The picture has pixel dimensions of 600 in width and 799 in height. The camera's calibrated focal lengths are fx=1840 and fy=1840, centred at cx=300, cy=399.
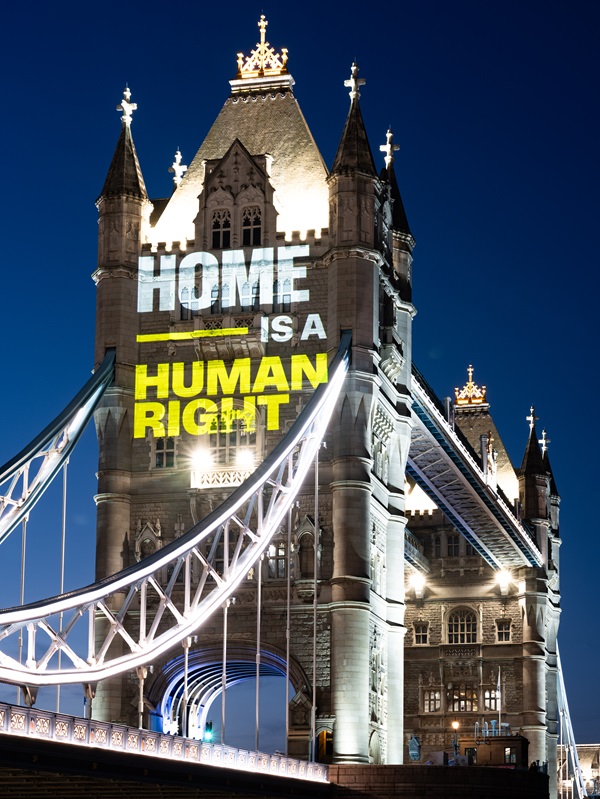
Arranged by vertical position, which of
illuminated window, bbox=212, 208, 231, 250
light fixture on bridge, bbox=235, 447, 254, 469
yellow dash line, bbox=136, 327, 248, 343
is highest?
illuminated window, bbox=212, 208, 231, 250

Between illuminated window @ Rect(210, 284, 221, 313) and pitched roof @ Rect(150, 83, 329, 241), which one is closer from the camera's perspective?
illuminated window @ Rect(210, 284, 221, 313)

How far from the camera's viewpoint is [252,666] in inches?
2299

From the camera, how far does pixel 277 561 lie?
184 ft

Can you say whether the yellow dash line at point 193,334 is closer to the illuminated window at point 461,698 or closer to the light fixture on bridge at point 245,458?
the light fixture on bridge at point 245,458

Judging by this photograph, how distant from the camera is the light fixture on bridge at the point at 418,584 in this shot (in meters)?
92.2

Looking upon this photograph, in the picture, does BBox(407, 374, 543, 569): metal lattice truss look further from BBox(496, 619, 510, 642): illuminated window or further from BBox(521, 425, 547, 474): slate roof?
BBox(521, 425, 547, 474): slate roof

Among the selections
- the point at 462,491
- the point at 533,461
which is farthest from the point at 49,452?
the point at 533,461

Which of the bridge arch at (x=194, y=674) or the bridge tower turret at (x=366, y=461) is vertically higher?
the bridge tower turret at (x=366, y=461)

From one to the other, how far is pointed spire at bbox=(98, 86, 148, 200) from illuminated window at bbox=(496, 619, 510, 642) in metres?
38.6

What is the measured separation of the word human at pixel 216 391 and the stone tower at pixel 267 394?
0.05m

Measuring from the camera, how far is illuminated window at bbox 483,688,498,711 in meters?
89.5

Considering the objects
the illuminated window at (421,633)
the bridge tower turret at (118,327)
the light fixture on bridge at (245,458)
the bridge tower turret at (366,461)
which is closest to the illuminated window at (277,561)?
the bridge tower turret at (366,461)

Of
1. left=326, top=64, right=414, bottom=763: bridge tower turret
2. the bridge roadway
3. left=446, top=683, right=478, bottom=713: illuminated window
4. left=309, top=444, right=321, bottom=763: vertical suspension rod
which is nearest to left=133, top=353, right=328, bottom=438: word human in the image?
left=326, top=64, right=414, bottom=763: bridge tower turret

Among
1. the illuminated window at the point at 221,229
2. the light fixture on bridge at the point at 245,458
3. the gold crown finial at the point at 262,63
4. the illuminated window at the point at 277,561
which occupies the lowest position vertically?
the illuminated window at the point at 277,561
